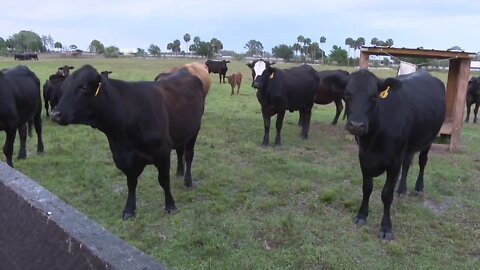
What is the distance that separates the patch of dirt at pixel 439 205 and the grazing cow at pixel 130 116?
338 cm

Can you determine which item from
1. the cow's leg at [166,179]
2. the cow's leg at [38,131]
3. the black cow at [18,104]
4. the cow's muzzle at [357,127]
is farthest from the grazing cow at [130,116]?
the cow's leg at [38,131]

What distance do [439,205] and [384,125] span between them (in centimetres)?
203

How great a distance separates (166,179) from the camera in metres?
5.78

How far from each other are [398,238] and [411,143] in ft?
3.85

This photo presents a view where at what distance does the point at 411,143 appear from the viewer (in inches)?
221

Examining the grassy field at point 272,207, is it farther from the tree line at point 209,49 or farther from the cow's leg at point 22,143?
the tree line at point 209,49

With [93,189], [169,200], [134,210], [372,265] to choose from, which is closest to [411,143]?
[372,265]

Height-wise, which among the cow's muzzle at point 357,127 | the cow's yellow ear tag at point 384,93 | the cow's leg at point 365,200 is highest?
the cow's yellow ear tag at point 384,93

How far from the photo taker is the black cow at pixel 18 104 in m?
6.94

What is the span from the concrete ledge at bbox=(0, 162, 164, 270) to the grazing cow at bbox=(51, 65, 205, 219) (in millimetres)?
2592

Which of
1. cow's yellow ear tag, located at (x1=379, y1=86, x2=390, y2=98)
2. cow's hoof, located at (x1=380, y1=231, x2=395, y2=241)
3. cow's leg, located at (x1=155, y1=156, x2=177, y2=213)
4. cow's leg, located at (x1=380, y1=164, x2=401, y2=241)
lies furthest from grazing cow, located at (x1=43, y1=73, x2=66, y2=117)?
cow's hoof, located at (x1=380, y1=231, x2=395, y2=241)

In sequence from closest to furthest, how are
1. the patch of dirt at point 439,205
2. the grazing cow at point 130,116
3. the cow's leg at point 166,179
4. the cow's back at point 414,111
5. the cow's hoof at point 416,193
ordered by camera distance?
the grazing cow at point 130,116
the cow's back at point 414,111
the cow's leg at point 166,179
the patch of dirt at point 439,205
the cow's hoof at point 416,193

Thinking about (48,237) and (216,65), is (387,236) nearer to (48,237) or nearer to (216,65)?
(48,237)

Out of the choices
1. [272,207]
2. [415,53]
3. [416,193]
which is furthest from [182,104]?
[415,53]
